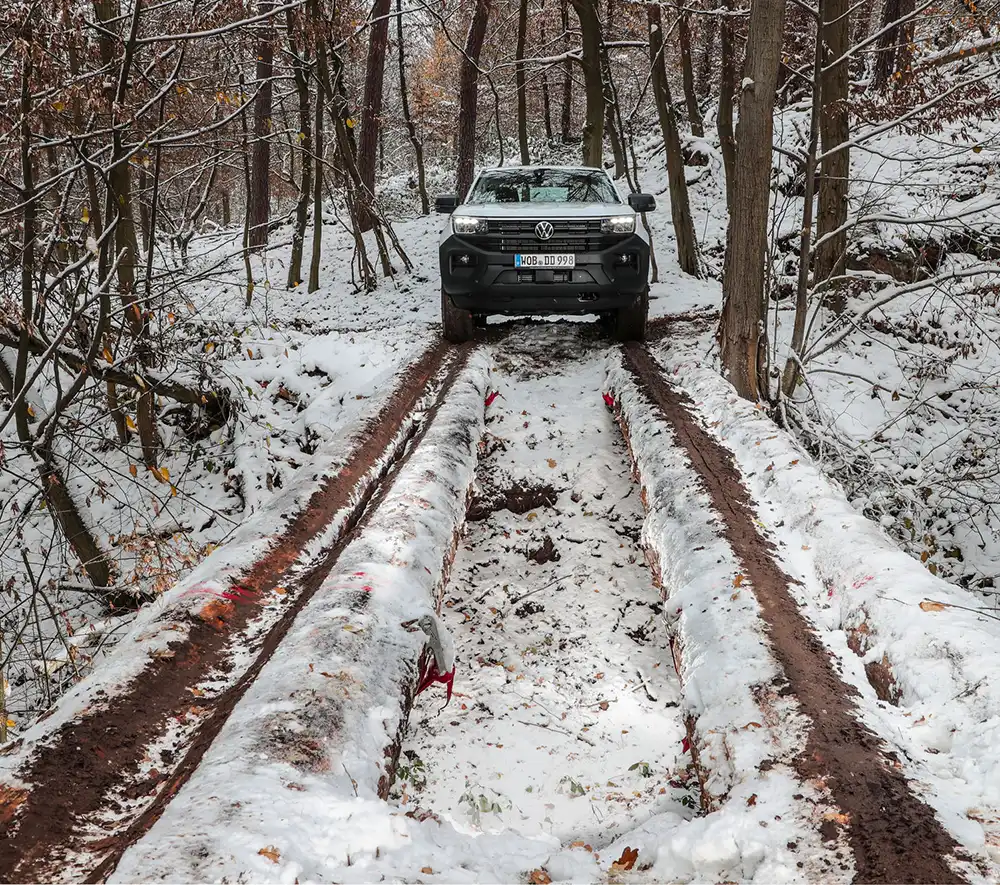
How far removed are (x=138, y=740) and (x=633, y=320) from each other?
6815 mm

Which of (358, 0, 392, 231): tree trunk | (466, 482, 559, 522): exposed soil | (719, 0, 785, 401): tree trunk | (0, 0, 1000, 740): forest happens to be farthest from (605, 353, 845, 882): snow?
(358, 0, 392, 231): tree trunk

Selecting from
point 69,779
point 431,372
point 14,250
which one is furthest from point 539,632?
point 14,250

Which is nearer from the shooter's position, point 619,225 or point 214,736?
point 214,736

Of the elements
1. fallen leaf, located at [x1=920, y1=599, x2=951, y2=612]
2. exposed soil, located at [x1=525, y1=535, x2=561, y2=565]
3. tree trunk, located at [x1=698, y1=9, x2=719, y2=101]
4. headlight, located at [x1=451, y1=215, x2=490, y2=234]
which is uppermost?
tree trunk, located at [x1=698, y1=9, x2=719, y2=101]

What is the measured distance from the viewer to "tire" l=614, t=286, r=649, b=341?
8.20m

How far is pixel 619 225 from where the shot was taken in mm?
7586

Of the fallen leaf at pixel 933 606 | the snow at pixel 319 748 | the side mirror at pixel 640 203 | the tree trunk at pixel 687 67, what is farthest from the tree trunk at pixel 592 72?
the fallen leaf at pixel 933 606

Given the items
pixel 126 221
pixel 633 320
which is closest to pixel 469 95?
pixel 633 320

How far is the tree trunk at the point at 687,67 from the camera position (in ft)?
44.8

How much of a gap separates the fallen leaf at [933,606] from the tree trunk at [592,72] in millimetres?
12260

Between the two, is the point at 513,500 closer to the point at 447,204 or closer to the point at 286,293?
the point at 447,204

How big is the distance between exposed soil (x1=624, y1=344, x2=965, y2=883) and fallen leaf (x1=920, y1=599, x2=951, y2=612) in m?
0.43

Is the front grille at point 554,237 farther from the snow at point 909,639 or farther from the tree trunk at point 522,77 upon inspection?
the tree trunk at point 522,77

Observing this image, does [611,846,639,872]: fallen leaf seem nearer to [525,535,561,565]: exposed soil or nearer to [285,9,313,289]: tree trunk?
[525,535,561,565]: exposed soil
